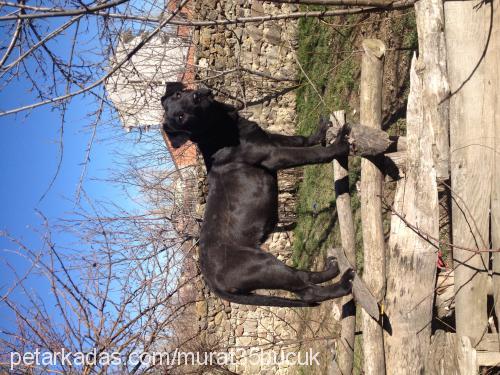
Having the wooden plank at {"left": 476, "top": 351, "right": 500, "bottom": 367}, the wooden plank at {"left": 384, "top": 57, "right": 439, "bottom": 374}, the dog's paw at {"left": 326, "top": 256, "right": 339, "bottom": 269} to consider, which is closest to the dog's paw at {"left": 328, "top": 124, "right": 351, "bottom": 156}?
the wooden plank at {"left": 384, "top": 57, "right": 439, "bottom": 374}

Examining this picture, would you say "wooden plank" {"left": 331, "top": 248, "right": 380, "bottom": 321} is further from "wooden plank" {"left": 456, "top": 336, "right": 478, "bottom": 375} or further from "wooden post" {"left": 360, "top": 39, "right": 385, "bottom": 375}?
"wooden plank" {"left": 456, "top": 336, "right": 478, "bottom": 375}

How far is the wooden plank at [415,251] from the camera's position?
3.85 meters

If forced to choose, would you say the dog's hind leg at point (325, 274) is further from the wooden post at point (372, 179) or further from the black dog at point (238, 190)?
the wooden post at point (372, 179)

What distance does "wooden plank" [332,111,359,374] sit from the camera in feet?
15.6

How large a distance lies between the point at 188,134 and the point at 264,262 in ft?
4.52

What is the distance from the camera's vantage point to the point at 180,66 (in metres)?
10.6

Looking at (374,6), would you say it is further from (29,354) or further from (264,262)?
(29,354)

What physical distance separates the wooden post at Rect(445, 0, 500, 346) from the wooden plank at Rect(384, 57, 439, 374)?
17 centimetres

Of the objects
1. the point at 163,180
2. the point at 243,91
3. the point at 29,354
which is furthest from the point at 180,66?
the point at 29,354

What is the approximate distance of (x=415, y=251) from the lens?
387cm

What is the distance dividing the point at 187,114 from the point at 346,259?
1.91m

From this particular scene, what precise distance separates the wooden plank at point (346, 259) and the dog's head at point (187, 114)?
1.17 metres

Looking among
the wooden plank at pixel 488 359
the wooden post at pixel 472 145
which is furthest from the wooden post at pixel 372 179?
the wooden plank at pixel 488 359

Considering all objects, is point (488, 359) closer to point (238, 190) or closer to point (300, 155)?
point (300, 155)
